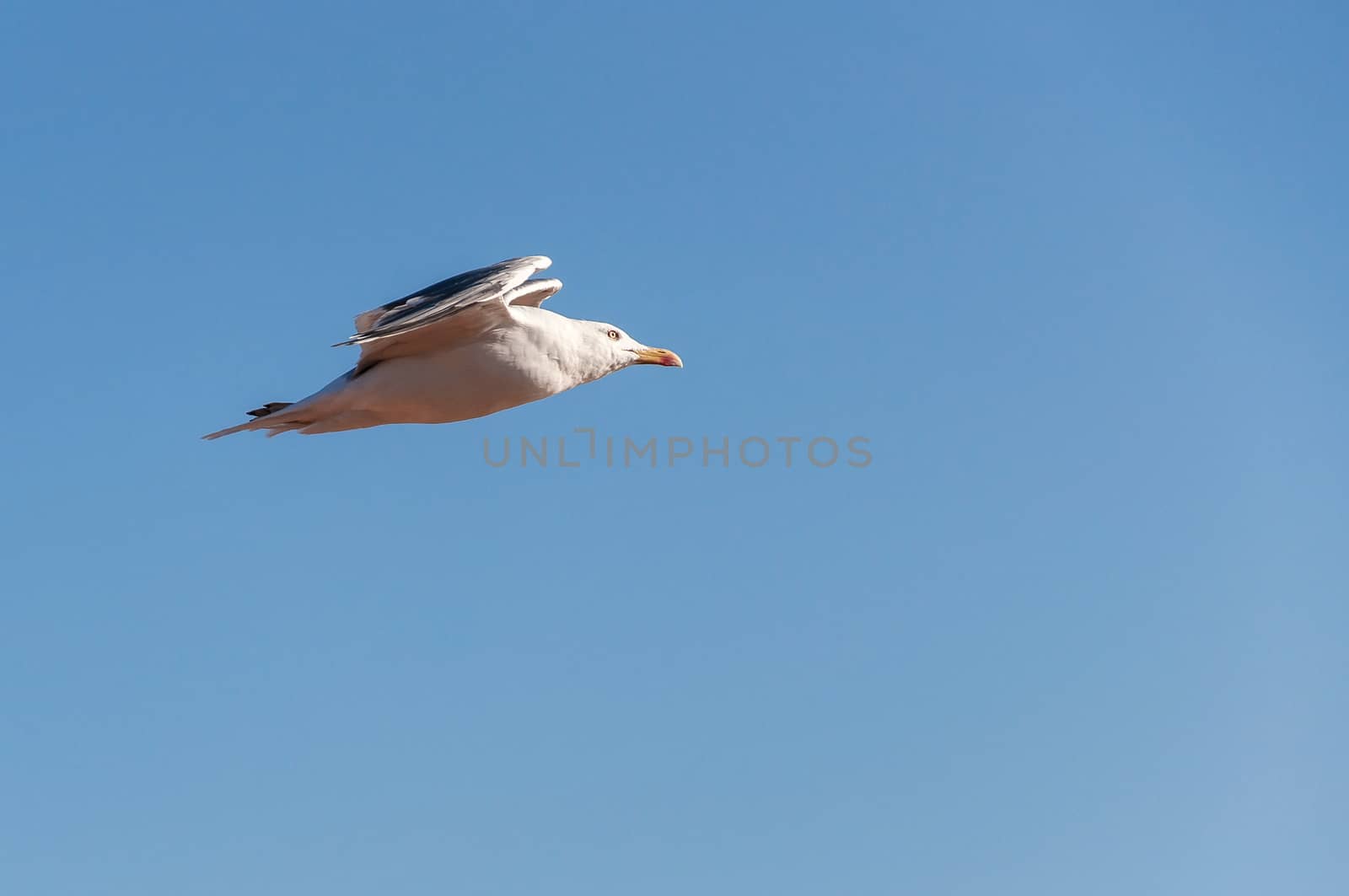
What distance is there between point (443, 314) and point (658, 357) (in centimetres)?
390

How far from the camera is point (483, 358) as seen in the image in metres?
17.7

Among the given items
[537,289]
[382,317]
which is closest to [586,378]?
[537,289]

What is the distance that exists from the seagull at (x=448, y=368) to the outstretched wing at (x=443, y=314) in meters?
0.02

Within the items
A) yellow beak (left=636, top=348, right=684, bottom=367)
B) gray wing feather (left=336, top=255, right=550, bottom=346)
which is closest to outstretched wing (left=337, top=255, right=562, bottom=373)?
gray wing feather (left=336, top=255, right=550, bottom=346)

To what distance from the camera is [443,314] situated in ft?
55.1

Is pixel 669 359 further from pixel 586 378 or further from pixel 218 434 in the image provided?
pixel 218 434

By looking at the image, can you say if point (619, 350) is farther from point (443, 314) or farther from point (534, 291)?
point (443, 314)

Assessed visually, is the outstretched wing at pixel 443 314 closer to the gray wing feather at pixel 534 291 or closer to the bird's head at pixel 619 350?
the gray wing feather at pixel 534 291

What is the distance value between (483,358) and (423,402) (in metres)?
0.80

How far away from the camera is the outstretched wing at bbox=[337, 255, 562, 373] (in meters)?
16.8

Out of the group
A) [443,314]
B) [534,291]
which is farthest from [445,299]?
[534,291]

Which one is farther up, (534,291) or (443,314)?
(534,291)

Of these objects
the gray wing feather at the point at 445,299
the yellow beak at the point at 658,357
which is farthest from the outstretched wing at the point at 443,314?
the yellow beak at the point at 658,357

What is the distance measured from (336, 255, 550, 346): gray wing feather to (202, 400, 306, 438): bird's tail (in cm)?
115
